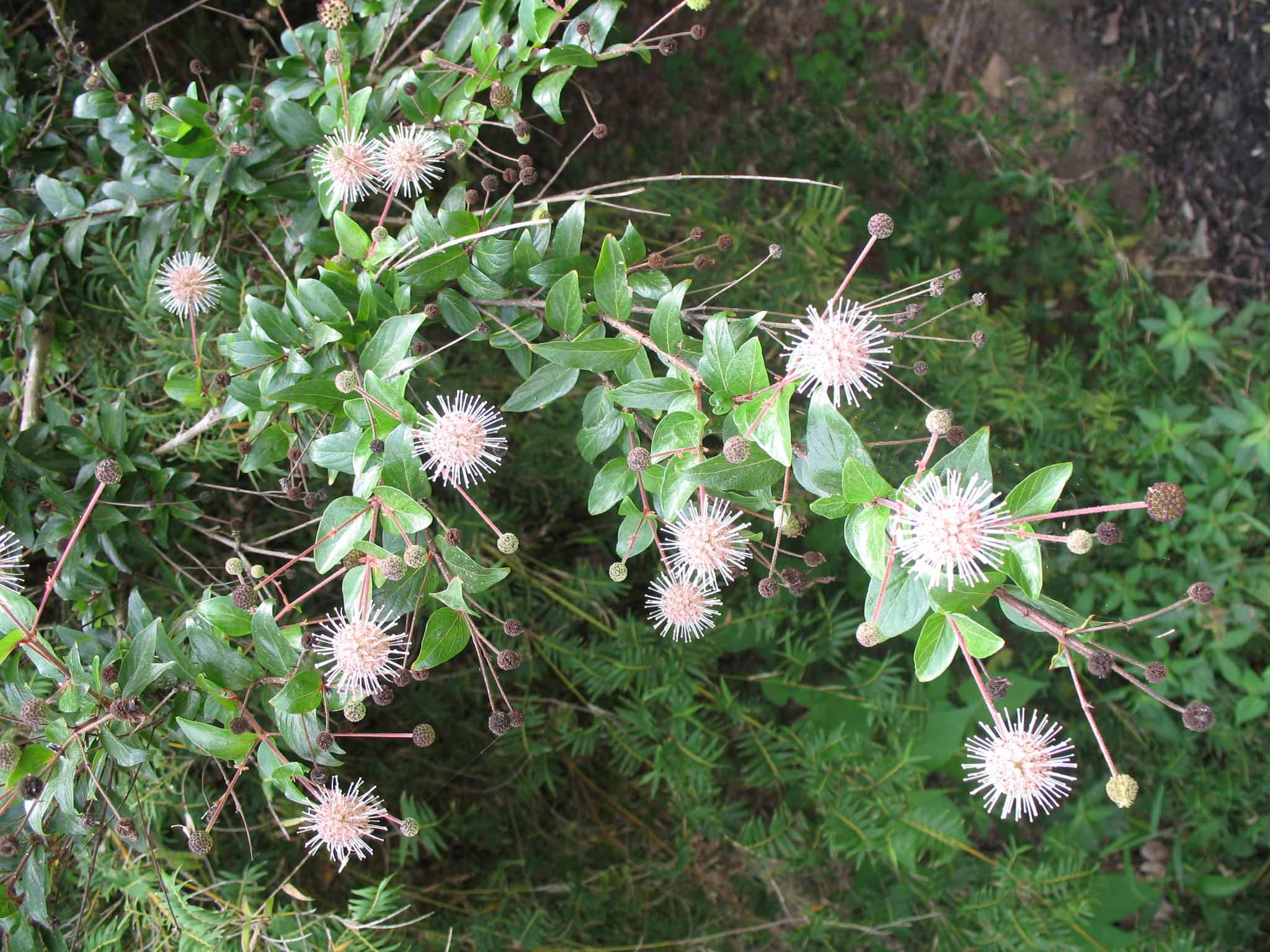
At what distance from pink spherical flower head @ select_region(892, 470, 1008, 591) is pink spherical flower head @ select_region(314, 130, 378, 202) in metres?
0.73

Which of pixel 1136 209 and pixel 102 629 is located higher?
pixel 1136 209

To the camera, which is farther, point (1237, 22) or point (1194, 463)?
point (1237, 22)

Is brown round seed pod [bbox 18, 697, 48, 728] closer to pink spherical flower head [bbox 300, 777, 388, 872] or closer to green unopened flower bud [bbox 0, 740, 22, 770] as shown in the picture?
green unopened flower bud [bbox 0, 740, 22, 770]

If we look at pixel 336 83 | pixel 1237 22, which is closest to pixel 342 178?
pixel 336 83

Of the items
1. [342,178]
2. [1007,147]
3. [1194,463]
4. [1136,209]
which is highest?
[342,178]

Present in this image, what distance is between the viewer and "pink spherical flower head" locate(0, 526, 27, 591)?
94 centimetres

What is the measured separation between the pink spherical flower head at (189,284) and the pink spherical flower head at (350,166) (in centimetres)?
25

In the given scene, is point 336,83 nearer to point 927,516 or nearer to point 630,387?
point 630,387

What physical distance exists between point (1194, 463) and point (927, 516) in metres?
1.58

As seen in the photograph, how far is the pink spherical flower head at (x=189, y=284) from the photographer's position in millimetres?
1104

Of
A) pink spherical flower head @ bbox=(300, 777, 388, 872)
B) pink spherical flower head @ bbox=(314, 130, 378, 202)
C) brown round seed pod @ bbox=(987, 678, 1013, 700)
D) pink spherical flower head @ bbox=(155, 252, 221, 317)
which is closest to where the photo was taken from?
brown round seed pod @ bbox=(987, 678, 1013, 700)

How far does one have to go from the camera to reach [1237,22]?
243 cm

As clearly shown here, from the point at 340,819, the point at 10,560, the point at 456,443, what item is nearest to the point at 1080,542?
the point at 456,443

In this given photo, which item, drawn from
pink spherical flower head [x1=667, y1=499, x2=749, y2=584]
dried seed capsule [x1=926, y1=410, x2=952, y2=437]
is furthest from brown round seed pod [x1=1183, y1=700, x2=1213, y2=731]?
pink spherical flower head [x1=667, y1=499, x2=749, y2=584]
